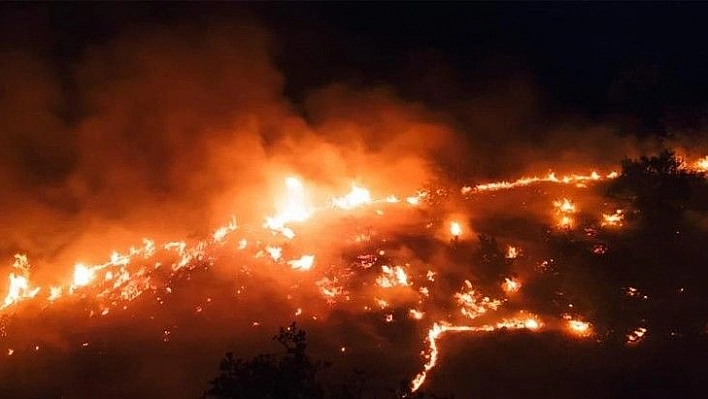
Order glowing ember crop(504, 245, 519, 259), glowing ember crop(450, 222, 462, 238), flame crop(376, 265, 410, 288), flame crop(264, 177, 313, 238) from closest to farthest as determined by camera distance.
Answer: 1. flame crop(376, 265, 410, 288)
2. glowing ember crop(504, 245, 519, 259)
3. glowing ember crop(450, 222, 462, 238)
4. flame crop(264, 177, 313, 238)

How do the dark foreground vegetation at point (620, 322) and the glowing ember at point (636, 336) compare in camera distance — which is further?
the glowing ember at point (636, 336)

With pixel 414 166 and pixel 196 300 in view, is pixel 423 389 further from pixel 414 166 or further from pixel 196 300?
pixel 414 166

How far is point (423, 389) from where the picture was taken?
90.6 ft

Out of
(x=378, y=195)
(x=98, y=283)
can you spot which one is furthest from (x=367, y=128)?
(x=98, y=283)

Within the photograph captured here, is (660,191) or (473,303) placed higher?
(660,191)

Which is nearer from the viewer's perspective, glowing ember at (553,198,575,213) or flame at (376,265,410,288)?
flame at (376,265,410,288)

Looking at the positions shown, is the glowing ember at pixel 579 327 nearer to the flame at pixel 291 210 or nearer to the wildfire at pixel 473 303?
the wildfire at pixel 473 303

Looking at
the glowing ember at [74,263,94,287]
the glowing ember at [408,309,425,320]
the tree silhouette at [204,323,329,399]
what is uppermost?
the glowing ember at [74,263,94,287]

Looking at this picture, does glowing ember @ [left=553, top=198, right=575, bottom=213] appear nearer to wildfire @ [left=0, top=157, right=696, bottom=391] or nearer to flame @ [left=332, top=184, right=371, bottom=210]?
wildfire @ [left=0, top=157, right=696, bottom=391]

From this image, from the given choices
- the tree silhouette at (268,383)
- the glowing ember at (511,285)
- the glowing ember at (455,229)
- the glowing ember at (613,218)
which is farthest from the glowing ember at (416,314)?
the tree silhouette at (268,383)

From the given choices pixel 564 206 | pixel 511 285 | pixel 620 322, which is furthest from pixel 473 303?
pixel 564 206

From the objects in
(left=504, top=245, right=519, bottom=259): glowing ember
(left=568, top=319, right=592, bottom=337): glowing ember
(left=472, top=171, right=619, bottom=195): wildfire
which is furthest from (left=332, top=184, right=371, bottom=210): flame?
(left=568, top=319, right=592, bottom=337): glowing ember

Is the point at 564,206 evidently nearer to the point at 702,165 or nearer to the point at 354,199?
the point at 702,165

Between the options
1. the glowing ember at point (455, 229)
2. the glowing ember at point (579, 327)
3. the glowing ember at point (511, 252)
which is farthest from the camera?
the glowing ember at point (455, 229)
